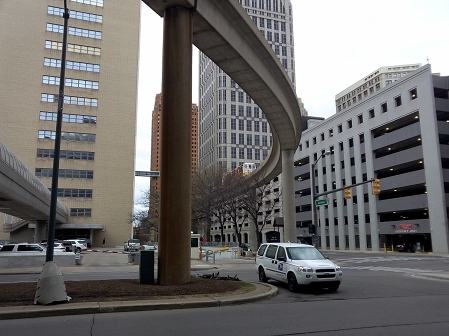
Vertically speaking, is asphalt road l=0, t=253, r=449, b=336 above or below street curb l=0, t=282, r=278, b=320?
below

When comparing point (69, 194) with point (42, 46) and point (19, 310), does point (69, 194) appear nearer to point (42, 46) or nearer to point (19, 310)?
point (42, 46)

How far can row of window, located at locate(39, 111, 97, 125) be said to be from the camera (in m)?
67.8

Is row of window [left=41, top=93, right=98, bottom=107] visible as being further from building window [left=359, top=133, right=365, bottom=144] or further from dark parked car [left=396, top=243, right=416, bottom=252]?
dark parked car [left=396, top=243, right=416, bottom=252]

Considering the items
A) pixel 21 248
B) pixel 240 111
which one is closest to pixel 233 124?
pixel 240 111

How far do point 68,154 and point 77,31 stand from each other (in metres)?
22.1

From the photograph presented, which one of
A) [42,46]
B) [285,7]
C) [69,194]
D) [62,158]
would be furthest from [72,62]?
[285,7]

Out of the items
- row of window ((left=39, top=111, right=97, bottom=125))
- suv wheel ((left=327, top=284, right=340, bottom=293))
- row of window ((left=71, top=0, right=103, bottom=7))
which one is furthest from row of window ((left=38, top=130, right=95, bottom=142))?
suv wheel ((left=327, top=284, right=340, bottom=293))

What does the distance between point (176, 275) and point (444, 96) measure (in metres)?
51.9

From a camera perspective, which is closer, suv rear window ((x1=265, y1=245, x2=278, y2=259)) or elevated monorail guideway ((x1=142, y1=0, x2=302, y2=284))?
elevated monorail guideway ((x1=142, y1=0, x2=302, y2=284))

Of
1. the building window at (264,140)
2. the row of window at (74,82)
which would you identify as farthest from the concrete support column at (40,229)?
the building window at (264,140)

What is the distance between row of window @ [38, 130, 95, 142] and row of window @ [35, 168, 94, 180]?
5.39 meters

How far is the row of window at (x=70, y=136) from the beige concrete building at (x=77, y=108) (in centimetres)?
16

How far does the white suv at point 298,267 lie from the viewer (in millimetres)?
Answer: 13008

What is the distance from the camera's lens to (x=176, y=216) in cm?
1363
